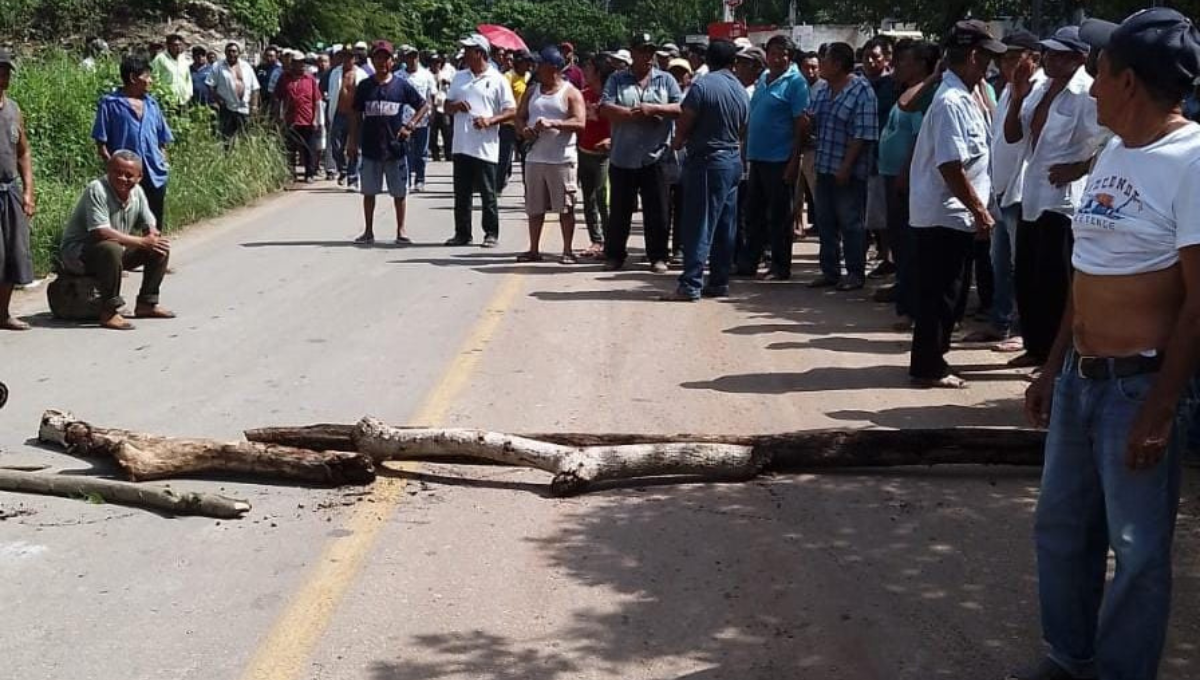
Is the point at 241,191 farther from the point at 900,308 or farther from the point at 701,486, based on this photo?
the point at 701,486

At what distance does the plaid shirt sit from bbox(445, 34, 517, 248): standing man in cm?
352

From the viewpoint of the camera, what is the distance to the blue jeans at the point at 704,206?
1203cm

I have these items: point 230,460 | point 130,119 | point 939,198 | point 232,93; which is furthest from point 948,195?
point 232,93

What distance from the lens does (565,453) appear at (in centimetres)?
698

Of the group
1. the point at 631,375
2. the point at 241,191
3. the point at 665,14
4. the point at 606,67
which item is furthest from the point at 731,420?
the point at 665,14

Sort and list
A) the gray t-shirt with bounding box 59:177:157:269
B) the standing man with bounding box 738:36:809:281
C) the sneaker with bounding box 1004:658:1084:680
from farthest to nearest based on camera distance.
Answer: the standing man with bounding box 738:36:809:281
the gray t-shirt with bounding box 59:177:157:269
the sneaker with bounding box 1004:658:1084:680

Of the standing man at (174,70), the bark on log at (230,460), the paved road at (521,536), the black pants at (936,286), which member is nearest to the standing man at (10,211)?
the paved road at (521,536)

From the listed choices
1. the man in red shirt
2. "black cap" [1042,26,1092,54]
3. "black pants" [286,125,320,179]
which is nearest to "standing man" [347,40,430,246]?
the man in red shirt

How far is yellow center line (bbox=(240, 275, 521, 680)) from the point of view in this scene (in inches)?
198

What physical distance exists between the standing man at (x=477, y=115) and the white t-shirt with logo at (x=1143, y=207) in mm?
10965

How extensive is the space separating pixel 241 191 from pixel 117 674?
15.3 m

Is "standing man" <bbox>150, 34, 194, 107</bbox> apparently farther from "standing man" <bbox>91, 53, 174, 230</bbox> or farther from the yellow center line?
the yellow center line

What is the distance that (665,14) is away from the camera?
7300 centimetres

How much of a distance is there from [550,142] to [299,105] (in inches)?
361
